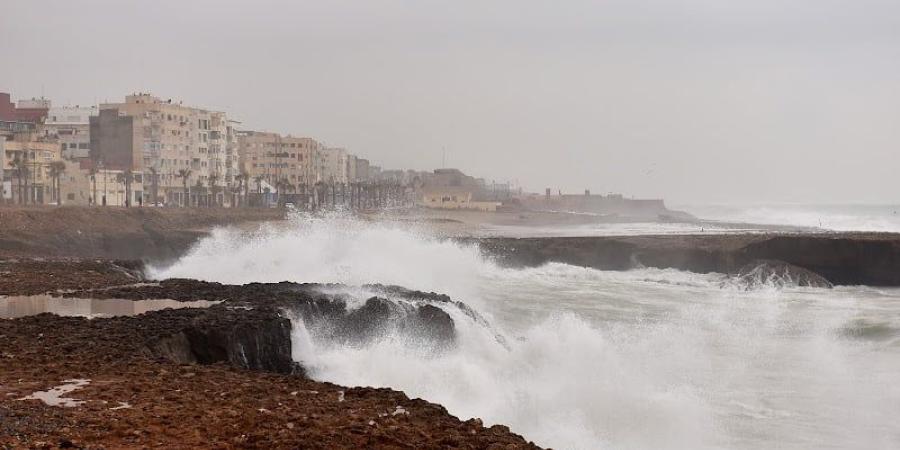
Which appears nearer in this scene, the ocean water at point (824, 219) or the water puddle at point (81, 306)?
the water puddle at point (81, 306)

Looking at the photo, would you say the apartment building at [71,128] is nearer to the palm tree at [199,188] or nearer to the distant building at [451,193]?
the palm tree at [199,188]

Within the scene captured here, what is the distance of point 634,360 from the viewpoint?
19734 mm

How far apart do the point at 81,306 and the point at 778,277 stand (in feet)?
91.0

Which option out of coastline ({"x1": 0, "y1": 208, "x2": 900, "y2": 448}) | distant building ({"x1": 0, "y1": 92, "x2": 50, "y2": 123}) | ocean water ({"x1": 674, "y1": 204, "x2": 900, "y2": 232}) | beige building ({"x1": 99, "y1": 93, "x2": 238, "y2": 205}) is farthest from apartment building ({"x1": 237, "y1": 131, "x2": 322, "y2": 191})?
coastline ({"x1": 0, "y1": 208, "x2": 900, "y2": 448})

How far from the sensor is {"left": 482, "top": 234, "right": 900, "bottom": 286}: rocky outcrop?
3959 centimetres

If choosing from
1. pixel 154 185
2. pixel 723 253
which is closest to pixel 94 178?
pixel 154 185

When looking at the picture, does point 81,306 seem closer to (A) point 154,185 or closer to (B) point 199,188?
(A) point 154,185

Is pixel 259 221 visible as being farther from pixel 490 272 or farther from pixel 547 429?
pixel 547 429

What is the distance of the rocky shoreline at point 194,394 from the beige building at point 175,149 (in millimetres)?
76807

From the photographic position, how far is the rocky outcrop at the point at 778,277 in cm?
3691

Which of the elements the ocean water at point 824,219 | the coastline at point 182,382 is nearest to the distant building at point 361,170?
the ocean water at point 824,219

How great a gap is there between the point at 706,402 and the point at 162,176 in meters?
84.8

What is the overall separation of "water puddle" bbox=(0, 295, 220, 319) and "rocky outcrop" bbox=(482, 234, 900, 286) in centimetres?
2765

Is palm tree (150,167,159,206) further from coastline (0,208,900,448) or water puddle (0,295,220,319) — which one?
water puddle (0,295,220,319)
